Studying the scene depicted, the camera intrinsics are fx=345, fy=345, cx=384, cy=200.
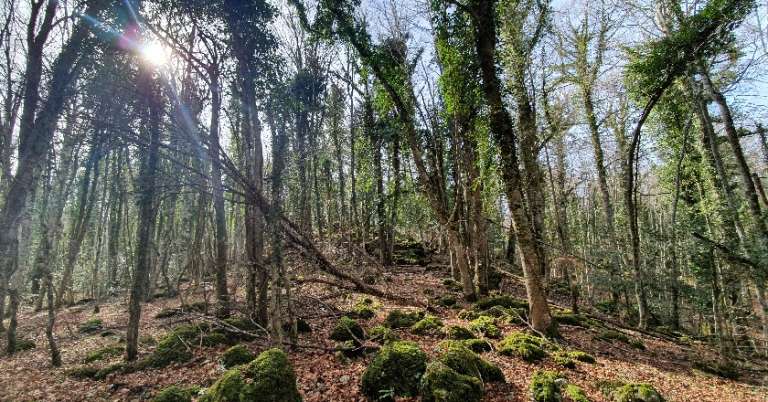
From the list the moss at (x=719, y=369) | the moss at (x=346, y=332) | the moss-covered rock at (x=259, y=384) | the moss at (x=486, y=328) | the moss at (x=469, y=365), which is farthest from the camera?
the moss at (x=486, y=328)

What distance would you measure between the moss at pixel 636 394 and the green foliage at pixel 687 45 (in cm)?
738

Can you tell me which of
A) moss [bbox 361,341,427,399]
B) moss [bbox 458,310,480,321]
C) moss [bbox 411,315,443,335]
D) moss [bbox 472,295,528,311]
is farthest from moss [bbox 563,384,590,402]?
moss [bbox 472,295,528,311]

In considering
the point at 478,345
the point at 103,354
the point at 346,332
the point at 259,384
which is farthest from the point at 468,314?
the point at 103,354

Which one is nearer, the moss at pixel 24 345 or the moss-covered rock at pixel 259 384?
the moss-covered rock at pixel 259 384

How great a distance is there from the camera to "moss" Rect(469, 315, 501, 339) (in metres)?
7.16

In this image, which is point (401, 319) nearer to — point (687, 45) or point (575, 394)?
point (575, 394)

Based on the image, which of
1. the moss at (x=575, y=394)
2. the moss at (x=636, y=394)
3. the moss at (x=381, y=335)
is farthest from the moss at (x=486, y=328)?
the moss at (x=636, y=394)

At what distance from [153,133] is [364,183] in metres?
11.5

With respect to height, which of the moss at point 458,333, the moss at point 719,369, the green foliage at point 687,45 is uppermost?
the green foliage at point 687,45

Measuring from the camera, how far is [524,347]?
6.04 meters

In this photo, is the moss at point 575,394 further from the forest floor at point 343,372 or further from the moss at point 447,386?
the moss at point 447,386

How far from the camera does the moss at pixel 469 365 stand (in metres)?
4.47

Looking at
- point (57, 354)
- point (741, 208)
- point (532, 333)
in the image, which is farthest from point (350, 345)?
point (741, 208)

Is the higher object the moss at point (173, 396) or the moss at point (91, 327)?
the moss at point (173, 396)
